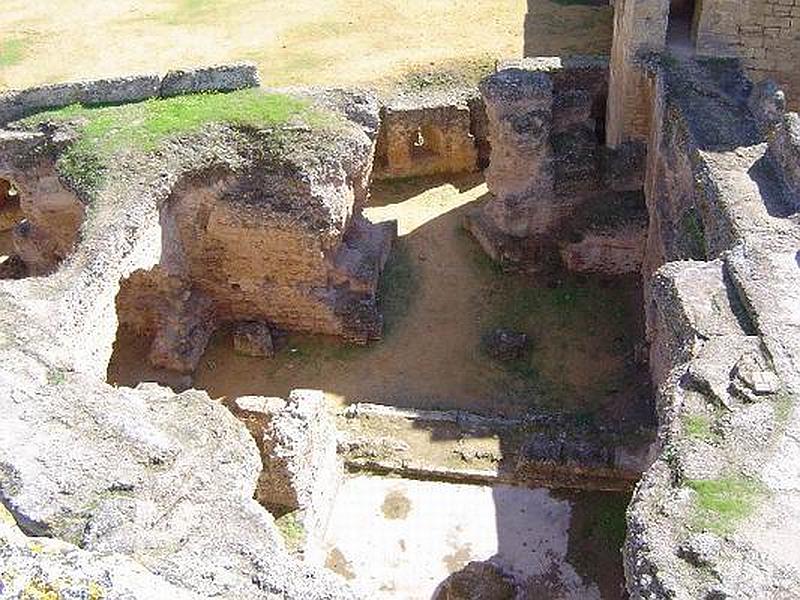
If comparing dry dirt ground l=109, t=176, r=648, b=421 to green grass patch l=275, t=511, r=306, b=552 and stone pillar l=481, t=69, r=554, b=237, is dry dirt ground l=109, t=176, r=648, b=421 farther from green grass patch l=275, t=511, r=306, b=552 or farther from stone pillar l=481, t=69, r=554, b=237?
green grass patch l=275, t=511, r=306, b=552

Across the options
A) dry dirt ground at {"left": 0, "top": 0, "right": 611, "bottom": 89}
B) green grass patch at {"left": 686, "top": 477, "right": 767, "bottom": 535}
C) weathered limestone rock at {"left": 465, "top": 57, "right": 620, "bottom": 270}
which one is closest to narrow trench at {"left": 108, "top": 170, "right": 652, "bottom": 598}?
weathered limestone rock at {"left": 465, "top": 57, "right": 620, "bottom": 270}

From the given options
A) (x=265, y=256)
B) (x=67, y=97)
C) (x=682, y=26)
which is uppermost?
(x=682, y=26)

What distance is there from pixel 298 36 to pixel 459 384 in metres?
13.0

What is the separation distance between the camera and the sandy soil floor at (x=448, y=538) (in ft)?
36.7

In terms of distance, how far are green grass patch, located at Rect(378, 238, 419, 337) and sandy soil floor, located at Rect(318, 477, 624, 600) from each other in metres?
3.69

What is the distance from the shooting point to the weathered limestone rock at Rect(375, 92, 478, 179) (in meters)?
18.8

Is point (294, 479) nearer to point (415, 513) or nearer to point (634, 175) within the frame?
point (415, 513)

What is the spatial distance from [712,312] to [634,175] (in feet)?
23.2

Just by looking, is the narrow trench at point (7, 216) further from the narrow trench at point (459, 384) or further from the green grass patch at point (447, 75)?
the green grass patch at point (447, 75)

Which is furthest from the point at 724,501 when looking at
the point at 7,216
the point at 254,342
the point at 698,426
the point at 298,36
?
the point at 298,36

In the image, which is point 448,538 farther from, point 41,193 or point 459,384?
point 41,193

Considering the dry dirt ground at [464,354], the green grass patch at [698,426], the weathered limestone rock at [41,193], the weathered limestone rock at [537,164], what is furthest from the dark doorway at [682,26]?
the weathered limestone rock at [41,193]

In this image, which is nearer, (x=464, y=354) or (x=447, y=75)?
(x=464, y=354)

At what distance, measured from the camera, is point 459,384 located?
1433 centimetres
